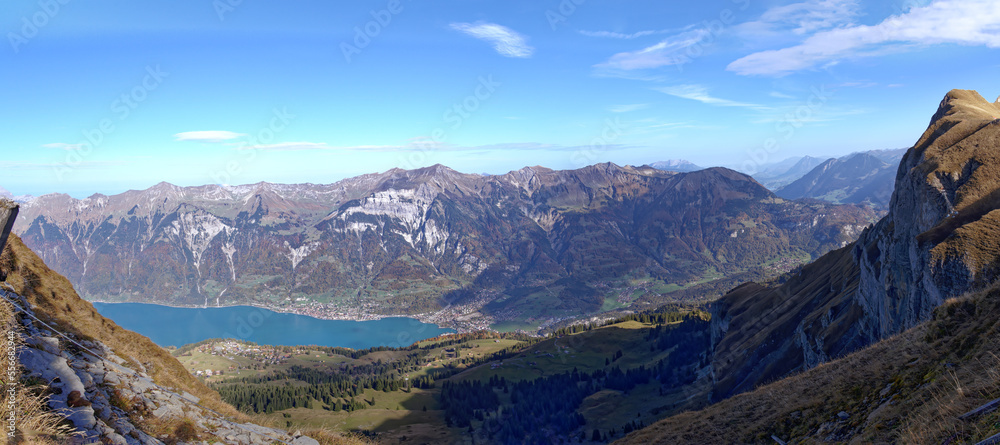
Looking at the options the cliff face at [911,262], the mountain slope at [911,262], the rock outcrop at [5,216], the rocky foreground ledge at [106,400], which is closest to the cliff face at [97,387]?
the rocky foreground ledge at [106,400]

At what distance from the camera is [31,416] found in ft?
28.1

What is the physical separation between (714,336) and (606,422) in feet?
137

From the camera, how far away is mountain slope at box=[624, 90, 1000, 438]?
111ft

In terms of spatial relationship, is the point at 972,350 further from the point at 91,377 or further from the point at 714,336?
the point at 714,336

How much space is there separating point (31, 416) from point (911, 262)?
60468mm

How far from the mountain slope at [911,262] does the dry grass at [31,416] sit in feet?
117

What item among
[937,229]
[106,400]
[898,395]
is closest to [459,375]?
[937,229]

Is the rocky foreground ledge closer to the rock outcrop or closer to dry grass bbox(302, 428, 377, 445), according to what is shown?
dry grass bbox(302, 428, 377, 445)

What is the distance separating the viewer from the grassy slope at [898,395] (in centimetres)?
939

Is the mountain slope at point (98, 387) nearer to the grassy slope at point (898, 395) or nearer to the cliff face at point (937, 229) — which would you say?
the grassy slope at point (898, 395)

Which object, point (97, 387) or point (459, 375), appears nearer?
point (97, 387)

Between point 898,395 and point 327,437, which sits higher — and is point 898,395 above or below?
above

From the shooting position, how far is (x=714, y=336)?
11919cm

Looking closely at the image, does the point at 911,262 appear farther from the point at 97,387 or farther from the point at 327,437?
the point at 97,387
